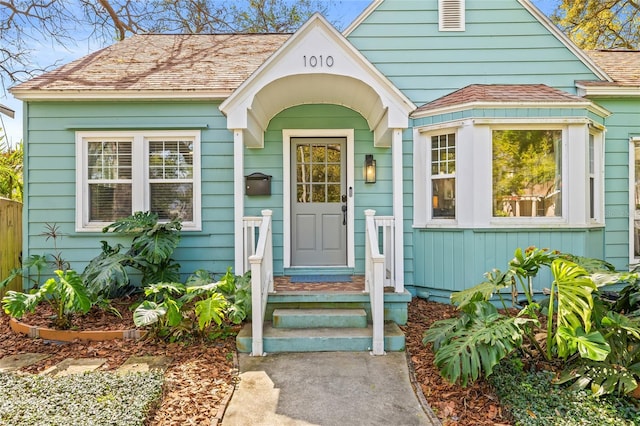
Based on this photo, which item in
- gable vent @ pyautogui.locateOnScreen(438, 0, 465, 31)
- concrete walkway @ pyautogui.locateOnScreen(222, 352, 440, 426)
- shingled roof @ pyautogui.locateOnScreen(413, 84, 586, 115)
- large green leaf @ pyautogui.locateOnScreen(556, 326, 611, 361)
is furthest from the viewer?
gable vent @ pyautogui.locateOnScreen(438, 0, 465, 31)

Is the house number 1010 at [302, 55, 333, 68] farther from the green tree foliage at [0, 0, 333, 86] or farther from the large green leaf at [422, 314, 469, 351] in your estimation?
the green tree foliage at [0, 0, 333, 86]

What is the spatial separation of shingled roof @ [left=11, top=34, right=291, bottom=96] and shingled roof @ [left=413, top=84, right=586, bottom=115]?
2906 millimetres

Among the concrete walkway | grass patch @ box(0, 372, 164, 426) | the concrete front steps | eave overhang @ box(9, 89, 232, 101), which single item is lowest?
the concrete walkway

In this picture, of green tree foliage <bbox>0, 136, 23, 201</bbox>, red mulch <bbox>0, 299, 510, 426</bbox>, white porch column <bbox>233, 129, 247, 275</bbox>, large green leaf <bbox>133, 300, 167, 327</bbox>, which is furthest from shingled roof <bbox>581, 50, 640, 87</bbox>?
green tree foliage <bbox>0, 136, 23, 201</bbox>

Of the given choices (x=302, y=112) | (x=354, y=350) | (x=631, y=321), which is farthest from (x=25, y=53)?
(x=631, y=321)

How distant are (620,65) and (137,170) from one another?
7.73 meters

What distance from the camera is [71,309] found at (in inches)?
164

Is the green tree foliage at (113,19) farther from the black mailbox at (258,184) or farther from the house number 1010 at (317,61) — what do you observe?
the house number 1010 at (317,61)

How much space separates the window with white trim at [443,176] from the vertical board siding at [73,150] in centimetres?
297

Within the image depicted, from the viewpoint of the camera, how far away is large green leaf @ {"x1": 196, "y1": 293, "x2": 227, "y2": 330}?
3.70m

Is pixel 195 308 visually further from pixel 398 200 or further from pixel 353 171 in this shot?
pixel 353 171

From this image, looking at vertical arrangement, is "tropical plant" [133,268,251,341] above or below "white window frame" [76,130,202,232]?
below

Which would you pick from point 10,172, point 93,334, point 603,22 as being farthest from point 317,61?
point 603,22

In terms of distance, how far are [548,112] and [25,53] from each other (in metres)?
11.0
